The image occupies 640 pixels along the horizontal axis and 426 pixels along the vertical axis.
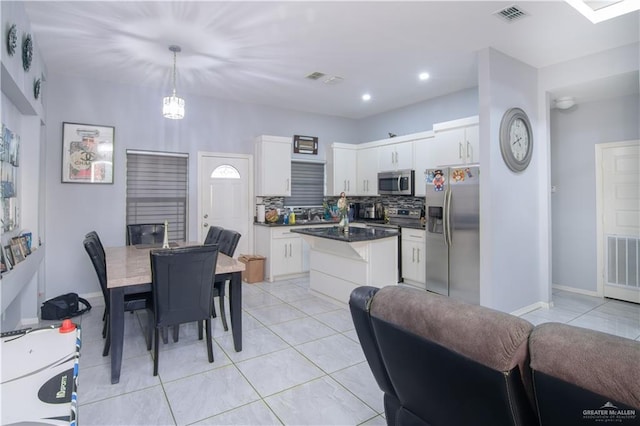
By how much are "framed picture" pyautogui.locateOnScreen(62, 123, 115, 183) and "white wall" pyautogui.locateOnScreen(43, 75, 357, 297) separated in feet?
0.23

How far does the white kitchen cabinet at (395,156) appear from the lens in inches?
216

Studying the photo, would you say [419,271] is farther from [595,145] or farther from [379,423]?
[379,423]

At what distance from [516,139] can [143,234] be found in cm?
469

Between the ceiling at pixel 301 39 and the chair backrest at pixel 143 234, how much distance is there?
6.41 feet

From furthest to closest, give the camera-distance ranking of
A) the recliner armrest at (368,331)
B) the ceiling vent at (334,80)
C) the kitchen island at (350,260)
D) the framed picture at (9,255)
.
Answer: the ceiling vent at (334,80) → the kitchen island at (350,260) → the framed picture at (9,255) → the recliner armrest at (368,331)

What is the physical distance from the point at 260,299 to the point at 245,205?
1869 mm

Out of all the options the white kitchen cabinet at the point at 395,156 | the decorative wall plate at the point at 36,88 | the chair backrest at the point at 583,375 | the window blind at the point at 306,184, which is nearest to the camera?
the chair backrest at the point at 583,375

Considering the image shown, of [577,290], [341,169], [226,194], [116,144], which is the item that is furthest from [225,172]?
[577,290]

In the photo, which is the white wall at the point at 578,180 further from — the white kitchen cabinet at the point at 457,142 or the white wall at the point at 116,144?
the white wall at the point at 116,144

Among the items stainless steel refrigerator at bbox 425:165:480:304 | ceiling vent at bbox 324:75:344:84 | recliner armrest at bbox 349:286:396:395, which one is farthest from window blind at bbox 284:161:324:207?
recliner armrest at bbox 349:286:396:395

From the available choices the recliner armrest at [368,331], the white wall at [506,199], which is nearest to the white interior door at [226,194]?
the white wall at [506,199]

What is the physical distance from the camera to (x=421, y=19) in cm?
303

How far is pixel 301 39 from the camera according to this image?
11.1 ft

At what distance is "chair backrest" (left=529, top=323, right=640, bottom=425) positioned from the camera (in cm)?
79
